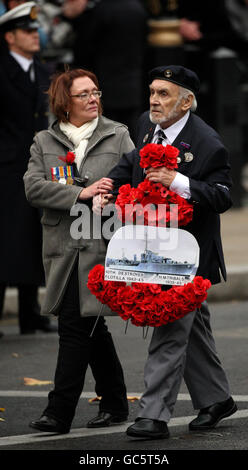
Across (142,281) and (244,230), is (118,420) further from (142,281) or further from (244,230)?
(244,230)

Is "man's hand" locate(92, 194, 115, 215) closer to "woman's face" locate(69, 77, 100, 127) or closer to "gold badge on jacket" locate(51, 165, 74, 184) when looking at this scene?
"gold badge on jacket" locate(51, 165, 74, 184)

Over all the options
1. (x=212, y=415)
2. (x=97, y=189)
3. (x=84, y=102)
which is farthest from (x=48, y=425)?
(x=84, y=102)

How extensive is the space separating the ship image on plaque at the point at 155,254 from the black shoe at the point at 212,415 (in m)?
0.77

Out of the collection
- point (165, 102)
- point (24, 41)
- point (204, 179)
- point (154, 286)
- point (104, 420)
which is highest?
point (24, 41)

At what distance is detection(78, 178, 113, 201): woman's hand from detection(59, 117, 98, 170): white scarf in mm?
215

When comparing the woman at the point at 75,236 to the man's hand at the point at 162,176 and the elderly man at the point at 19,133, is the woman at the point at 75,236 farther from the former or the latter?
the elderly man at the point at 19,133

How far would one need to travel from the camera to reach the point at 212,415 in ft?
21.7

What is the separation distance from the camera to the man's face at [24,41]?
9562 mm

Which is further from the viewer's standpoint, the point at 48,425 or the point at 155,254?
the point at 48,425

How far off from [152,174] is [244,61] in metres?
12.2

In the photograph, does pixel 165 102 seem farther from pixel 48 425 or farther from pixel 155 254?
pixel 48 425

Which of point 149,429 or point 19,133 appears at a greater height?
point 19,133

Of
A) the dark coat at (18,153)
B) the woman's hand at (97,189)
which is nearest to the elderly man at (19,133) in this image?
the dark coat at (18,153)

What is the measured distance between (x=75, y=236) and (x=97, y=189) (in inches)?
11.7
